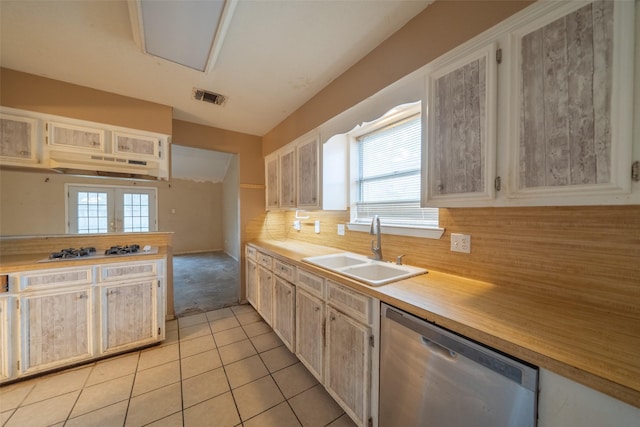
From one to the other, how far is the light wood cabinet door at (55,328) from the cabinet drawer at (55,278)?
68 mm

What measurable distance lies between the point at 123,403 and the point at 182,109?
2.78m

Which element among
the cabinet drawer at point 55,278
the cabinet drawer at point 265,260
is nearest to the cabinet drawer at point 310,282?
the cabinet drawer at point 265,260

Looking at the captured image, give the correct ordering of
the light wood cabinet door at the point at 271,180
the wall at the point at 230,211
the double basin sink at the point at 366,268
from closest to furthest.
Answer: the double basin sink at the point at 366,268 < the light wood cabinet door at the point at 271,180 < the wall at the point at 230,211

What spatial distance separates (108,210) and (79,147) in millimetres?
734

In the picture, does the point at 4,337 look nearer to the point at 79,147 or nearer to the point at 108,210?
the point at 108,210

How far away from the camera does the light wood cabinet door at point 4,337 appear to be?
1.68 m

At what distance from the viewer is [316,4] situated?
51.7 inches

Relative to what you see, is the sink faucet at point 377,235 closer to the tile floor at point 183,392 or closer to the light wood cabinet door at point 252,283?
the tile floor at point 183,392

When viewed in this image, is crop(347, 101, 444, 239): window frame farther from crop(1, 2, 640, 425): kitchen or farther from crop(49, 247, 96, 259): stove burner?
crop(49, 247, 96, 259): stove burner

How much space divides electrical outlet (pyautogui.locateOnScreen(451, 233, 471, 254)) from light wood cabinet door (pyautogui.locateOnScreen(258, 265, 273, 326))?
175cm

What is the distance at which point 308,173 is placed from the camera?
238 centimetres

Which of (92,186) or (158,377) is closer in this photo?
(158,377)

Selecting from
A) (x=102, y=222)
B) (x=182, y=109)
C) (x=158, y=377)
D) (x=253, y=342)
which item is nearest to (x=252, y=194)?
(x=182, y=109)

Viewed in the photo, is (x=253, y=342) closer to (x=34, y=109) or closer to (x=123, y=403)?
(x=123, y=403)
